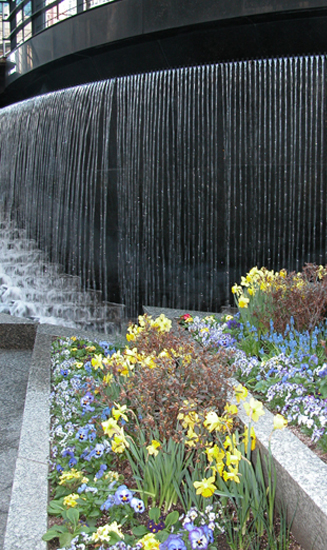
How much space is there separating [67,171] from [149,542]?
8.23 metres

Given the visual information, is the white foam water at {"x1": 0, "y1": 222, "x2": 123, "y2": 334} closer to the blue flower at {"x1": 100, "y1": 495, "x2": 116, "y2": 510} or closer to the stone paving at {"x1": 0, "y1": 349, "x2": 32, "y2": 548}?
the stone paving at {"x1": 0, "y1": 349, "x2": 32, "y2": 548}

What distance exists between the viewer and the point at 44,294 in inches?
A: 379

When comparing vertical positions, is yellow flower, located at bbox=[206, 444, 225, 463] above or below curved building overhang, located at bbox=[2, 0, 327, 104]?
below

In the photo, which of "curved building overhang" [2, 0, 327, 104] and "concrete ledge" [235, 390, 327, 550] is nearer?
"concrete ledge" [235, 390, 327, 550]

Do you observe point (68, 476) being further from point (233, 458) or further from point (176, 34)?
point (176, 34)

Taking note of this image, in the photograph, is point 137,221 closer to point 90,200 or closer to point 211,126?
point 90,200

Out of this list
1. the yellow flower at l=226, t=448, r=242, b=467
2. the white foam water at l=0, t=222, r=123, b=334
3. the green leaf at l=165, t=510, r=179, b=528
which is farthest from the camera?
the white foam water at l=0, t=222, r=123, b=334

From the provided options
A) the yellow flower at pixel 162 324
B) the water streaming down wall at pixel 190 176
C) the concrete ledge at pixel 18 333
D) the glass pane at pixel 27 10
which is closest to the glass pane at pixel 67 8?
the glass pane at pixel 27 10

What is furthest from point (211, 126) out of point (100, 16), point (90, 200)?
point (100, 16)

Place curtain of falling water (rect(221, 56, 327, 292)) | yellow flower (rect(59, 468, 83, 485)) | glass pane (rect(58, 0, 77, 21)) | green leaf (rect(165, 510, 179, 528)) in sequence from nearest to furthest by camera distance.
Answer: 1. green leaf (rect(165, 510, 179, 528))
2. yellow flower (rect(59, 468, 83, 485))
3. curtain of falling water (rect(221, 56, 327, 292))
4. glass pane (rect(58, 0, 77, 21))

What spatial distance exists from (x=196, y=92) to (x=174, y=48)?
1357 mm

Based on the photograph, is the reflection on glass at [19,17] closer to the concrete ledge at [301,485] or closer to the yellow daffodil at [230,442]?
the concrete ledge at [301,485]

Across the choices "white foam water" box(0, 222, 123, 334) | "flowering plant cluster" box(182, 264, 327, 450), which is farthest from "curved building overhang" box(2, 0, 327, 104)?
"flowering plant cluster" box(182, 264, 327, 450)

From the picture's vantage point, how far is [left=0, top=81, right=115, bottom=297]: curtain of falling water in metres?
9.02
